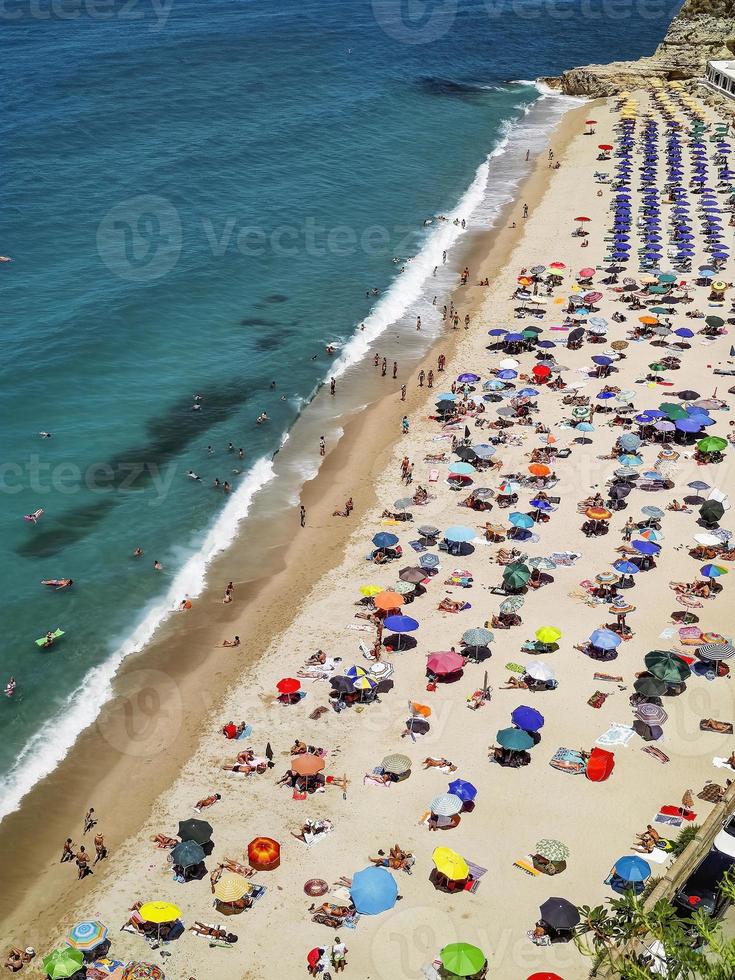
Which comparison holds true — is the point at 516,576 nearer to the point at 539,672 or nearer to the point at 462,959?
the point at 539,672

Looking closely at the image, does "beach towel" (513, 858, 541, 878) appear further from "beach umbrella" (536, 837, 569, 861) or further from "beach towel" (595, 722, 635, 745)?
"beach towel" (595, 722, 635, 745)

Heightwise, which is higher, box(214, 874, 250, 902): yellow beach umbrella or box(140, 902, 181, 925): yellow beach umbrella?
box(214, 874, 250, 902): yellow beach umbrella

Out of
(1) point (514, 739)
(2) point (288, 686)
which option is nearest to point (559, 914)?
(1) point (514, 739)

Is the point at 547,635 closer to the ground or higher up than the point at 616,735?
higher up

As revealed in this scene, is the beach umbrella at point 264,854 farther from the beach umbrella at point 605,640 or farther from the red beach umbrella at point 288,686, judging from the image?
the beach umbrella at point 605,640

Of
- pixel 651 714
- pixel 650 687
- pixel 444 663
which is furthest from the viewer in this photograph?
pixel 444 663

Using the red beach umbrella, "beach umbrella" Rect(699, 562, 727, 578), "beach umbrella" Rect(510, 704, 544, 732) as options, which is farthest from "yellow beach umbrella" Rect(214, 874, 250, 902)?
"beach umbrella" Rect(699, 562, 727, 578)

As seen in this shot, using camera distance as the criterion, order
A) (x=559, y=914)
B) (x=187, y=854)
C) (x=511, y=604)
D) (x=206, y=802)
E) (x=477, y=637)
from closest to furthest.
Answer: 1. (x=559, y=914)
2. (x=187, y=854)
3. (x=206, y=802)
4. (x=477, y=637)
5. (x=511, y=604)
